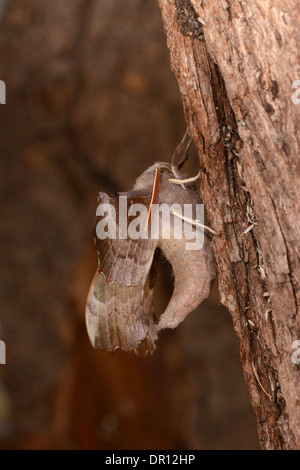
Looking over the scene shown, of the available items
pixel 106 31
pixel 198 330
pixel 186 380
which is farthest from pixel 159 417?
pixel 106 31

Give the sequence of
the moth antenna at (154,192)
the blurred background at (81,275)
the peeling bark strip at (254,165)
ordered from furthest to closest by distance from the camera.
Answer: the blurred background at (81,275) → the moth antenna at (154,192) → the peeling bark strip at (254,165)

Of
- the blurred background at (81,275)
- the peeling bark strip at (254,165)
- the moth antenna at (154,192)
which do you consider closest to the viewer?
the peeling bark strip at (254,165)

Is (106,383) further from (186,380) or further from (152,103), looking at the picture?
(152,103)

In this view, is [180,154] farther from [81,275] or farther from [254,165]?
[81,275]

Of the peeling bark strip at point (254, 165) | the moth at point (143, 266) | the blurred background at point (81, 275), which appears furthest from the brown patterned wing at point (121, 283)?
the blurred background at point (81, 275)

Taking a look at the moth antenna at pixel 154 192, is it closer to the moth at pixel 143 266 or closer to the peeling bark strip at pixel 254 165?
the moth at pixel 143 266

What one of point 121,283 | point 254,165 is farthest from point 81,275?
point 254,165

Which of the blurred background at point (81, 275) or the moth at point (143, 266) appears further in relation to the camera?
the blurred background at point (81, 275)

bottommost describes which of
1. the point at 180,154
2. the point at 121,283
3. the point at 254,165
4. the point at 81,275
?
the point at 121,283
